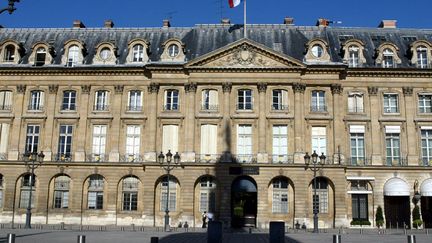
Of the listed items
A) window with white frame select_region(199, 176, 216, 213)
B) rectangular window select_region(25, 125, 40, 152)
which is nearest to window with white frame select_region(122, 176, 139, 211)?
window with white frame select_region(199, 176, 216, 213)

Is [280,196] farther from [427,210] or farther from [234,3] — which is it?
[234,3]

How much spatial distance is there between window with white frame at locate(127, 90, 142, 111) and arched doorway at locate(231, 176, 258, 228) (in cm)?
1061

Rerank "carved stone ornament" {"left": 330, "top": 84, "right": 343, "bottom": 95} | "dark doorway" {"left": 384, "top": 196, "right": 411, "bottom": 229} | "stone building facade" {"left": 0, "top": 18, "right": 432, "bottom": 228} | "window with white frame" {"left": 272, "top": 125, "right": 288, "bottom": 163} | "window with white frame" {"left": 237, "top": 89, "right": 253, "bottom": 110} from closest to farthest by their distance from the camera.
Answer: "stone building facade" {"left": 0, "top": 18, "right": 432, "bottom": 228} → "window with white frame" {"left": 272, "top": 125, "right": 288, "bottom": 163} → "dark doorway" {"left": 384, "top": 196, "right": 411, "bottom": 229} → "carved stone ornament" {"left": 330, "top": 84, "right": 343, "bottom": 95} → "window with white frame" {"left": 237, "top": 89, "right": 253, "bottom": 110}

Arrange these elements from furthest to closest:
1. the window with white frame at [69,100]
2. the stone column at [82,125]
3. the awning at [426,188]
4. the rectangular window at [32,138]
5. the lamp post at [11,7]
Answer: the window with white frame at [69,100] < the rectangular window at [32,138] < the stone column at [82,125] < the awning at [426,188] < the lamp post at [11,7]

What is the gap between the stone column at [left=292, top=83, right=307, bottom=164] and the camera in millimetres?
41875

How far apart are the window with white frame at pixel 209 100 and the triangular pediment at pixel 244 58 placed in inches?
82.6

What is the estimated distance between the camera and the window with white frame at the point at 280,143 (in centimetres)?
4212

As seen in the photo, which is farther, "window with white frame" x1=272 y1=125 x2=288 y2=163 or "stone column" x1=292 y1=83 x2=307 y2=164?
"window with white frame" x1=272 y1=125 x2=288 y2=163

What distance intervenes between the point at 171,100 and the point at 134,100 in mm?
3308

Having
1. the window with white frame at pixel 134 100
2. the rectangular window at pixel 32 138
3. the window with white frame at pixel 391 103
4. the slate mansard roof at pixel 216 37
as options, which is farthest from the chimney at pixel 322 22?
the rectangular window at pixel 32 138

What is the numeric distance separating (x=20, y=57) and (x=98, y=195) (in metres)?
14.6

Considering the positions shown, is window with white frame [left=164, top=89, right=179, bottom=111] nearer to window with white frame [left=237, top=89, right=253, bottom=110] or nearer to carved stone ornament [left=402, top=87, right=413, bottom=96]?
Result: window with white frame [left=237, top=89, right=253, bottom=110]

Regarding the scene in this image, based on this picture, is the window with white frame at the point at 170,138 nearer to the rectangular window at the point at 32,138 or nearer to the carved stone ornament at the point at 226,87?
the carved stone ornament at the point at 226,87

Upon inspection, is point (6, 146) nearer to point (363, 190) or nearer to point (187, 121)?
point (187, 121)
